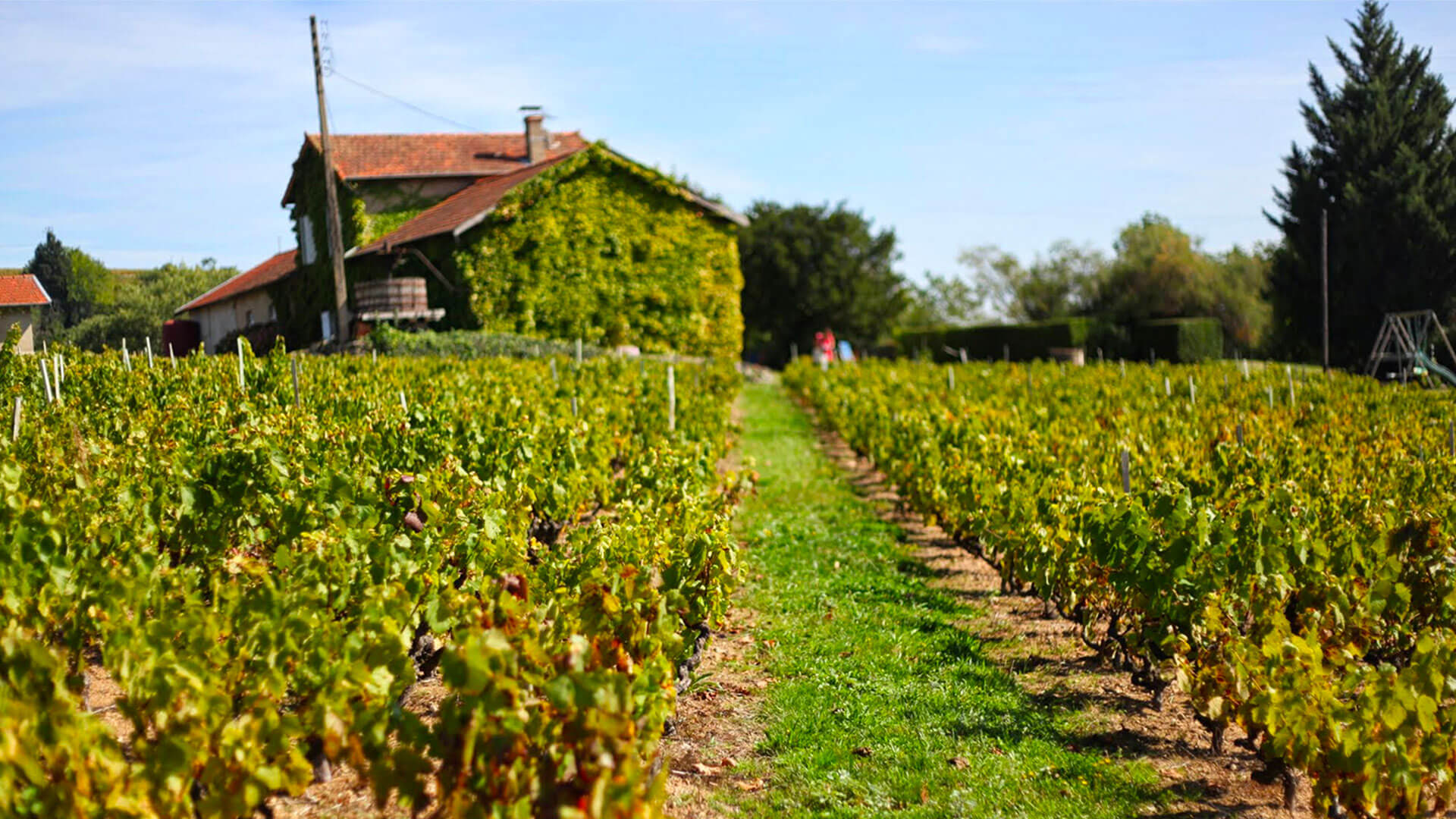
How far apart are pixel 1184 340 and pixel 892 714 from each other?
32.3 m

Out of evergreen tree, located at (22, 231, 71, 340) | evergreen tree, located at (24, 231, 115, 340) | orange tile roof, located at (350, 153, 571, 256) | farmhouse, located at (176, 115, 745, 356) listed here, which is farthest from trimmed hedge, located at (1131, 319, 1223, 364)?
evergreen tree, located at (22, 231, 71, 340)

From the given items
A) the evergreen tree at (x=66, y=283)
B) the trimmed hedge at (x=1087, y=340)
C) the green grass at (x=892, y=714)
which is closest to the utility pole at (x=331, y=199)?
the evergreen tree at (x=66, y=283)

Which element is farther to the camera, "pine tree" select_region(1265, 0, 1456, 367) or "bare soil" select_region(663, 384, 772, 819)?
"pine tree" select_region(1265, 0, 1456, 367)

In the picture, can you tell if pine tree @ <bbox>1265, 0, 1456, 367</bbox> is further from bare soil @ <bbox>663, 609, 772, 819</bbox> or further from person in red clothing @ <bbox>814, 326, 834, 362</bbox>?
bare soil @ <bbox>663, 609, 772, 819</bbox>

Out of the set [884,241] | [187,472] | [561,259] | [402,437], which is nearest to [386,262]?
[561,259]

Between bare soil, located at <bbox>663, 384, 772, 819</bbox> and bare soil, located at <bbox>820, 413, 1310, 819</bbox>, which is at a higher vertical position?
bare soil, located at <bbox>663, 384, 772, 819</bbox>

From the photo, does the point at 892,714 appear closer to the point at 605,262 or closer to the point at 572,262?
the point at 572,262

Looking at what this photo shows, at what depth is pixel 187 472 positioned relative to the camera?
5.34m

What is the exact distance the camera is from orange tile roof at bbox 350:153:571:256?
86.2 feet

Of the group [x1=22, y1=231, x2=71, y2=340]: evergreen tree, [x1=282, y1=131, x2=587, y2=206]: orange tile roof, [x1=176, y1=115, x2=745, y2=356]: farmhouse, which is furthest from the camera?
[x1=282, y1=131, x2=587, y2=206]: orange tile roof

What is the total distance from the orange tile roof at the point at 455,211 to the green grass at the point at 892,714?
19.3 m

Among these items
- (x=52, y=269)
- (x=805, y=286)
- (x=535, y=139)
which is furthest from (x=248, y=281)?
(x=805, y=286)

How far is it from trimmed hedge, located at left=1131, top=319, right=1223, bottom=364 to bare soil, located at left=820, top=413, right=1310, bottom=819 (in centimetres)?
2875

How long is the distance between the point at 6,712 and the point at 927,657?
14.4 ft
